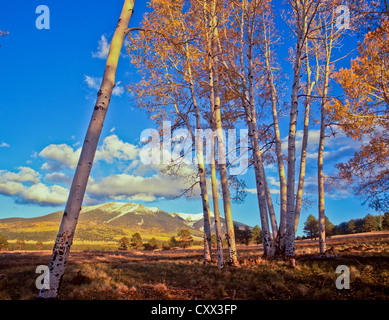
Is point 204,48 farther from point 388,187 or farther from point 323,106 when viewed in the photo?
point 388,187

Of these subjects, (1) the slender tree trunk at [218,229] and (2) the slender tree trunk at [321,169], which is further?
(2) the slender tree trunk at [321,169]

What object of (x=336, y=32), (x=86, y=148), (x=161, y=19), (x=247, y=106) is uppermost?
(x=336, y=32)

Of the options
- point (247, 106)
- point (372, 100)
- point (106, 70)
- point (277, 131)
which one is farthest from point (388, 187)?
point (106, 70)

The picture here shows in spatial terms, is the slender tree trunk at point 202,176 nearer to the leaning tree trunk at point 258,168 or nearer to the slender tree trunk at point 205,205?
the slender tree trunk at point 205,205

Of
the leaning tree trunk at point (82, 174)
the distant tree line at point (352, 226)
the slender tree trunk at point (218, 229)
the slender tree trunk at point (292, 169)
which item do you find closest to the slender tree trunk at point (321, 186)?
the slender tree trunk at point (292, 169)

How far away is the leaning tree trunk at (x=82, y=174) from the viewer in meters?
4.18

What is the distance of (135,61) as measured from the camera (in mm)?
11133

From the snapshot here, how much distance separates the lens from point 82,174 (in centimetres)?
446

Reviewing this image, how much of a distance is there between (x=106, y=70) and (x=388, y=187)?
41.8ft

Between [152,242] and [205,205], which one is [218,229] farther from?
[152,242]

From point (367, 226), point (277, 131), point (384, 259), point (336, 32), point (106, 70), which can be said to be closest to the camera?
point (106, 70)

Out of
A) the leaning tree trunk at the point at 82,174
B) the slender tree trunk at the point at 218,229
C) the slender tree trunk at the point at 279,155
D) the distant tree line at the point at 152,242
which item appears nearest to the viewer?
the leaning tree trunk at the point at 82,174

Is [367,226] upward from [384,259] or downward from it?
downward
